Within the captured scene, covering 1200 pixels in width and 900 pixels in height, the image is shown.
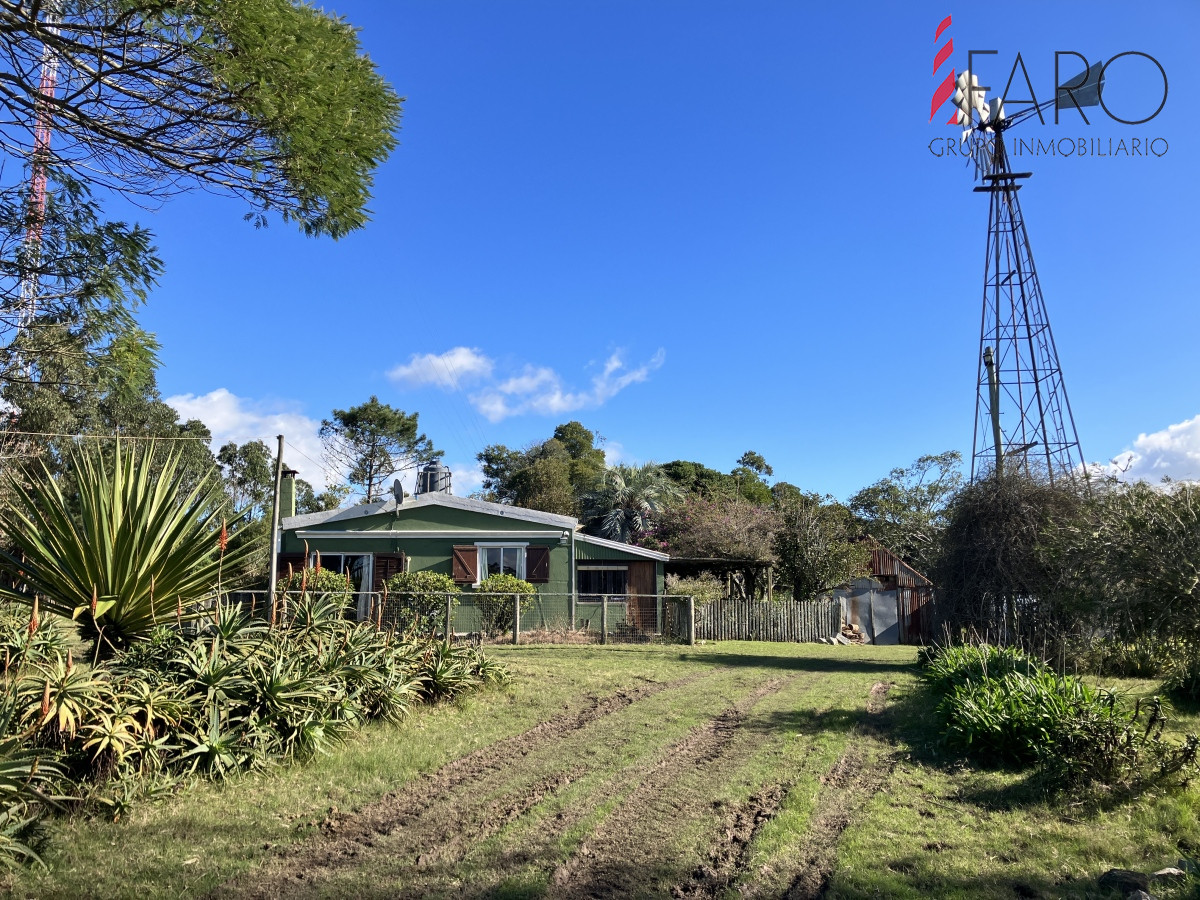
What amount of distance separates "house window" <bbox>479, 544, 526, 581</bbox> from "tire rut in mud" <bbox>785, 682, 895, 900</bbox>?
522 inches

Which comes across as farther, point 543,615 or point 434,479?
point 434,479

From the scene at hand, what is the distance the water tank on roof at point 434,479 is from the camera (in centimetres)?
2545

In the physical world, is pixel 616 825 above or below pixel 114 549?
below

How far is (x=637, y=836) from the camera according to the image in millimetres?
5324

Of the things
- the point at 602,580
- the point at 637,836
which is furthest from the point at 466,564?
the point at 637,836

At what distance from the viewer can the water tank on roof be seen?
83.5 feet

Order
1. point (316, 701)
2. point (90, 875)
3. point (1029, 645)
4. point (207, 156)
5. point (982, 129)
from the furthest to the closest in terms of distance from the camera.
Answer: point (982, 129) < point (1029, 645) < point (316, 701) < point (207, 156) < point (90, 875)

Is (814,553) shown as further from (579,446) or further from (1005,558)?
(579,446)

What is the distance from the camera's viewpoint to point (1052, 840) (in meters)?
5.36

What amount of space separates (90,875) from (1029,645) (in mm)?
13461

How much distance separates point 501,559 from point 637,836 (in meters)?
16.6

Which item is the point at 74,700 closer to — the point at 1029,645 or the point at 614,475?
the point at 1029,645

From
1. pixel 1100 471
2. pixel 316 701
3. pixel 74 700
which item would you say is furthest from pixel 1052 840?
pixel 1100 471

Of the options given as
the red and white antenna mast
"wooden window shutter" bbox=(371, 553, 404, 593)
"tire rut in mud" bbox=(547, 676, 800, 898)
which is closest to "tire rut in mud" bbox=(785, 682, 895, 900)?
"tire rut in mud" bbox=(547, 676, 800, 898)
